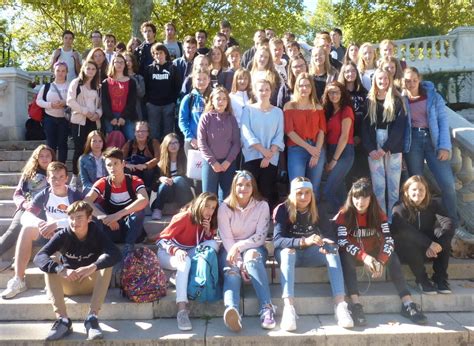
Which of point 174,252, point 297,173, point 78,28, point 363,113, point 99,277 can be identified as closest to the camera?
point 99,277

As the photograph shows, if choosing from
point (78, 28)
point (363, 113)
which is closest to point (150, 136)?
point (363, 113)

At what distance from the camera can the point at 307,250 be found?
5.21m

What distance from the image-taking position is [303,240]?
5023 millimetres

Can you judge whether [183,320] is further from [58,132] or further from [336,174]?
[58,132]

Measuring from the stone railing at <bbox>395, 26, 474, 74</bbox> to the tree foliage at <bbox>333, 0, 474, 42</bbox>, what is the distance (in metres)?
6.04

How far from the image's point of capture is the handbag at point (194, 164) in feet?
20.3

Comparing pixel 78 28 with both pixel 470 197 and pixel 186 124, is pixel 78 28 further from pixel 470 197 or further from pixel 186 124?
pixel 470 197

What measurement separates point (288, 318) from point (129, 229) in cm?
209

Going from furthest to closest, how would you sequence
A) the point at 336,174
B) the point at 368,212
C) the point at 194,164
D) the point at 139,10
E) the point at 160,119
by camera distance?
the point at 139,10
the point at 160,119
the point at 194,164
the point at 336,174
the point at 368,212

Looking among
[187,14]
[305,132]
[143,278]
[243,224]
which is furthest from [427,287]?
[187,14]

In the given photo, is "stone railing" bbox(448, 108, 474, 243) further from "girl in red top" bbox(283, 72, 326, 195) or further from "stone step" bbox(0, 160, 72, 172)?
"stone step" bbox(0, 160, 72, 172)

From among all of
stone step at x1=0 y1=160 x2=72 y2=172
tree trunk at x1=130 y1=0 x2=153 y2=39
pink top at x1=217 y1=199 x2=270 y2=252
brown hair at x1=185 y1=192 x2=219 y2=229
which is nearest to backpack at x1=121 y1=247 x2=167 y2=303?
brown hair at x1=185 y1=192 x2=219 y2=229

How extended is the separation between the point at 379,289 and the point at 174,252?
2222 millimetres

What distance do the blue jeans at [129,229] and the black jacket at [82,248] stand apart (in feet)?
2.00
